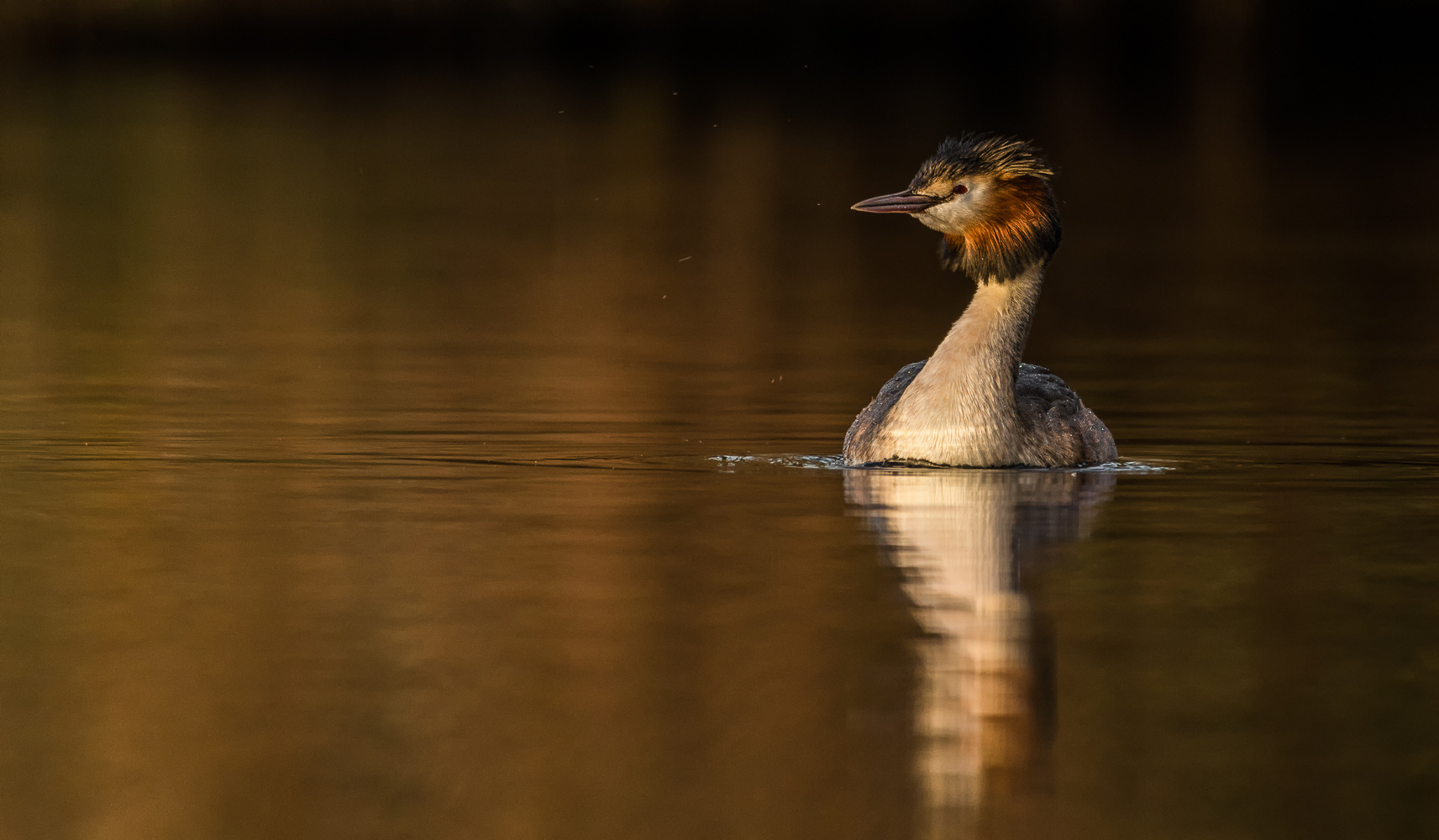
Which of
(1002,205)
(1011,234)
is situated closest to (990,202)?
(1002,205)

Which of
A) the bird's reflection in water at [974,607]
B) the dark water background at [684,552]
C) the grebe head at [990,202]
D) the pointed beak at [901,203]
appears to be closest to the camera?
the dark water background at [684,552]

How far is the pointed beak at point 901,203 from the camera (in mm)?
14203

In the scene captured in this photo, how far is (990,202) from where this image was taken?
1461cm

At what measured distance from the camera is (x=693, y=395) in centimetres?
1741

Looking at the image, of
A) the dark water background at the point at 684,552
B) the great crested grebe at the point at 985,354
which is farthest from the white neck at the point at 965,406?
the dark water background at the point at 684,552

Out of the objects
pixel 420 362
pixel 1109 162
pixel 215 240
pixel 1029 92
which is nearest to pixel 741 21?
pixel 1029 92

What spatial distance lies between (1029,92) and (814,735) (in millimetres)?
57828

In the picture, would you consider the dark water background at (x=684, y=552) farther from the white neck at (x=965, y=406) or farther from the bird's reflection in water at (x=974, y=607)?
the white neck at (x=965, y=406)

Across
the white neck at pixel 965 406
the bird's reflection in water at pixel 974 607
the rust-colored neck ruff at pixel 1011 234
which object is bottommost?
the bird's reflection in water at pixel 974 607

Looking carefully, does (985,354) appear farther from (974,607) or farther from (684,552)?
(974,607)

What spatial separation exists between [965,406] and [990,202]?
1158 mm

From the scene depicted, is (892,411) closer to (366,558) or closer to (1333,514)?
(1333,514)

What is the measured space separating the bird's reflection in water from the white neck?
5.4 inches

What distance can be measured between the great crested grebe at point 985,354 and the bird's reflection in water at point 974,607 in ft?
0.64
